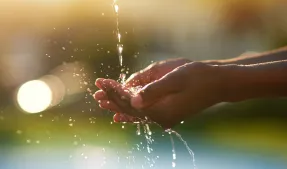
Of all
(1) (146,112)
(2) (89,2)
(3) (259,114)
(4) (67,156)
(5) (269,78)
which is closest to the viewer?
(1) (146,112)

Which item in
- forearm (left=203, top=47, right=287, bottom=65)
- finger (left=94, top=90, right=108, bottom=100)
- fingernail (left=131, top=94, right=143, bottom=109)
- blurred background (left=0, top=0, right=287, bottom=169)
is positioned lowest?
fingernail (left=131, top=94, right=143, bottom=109)

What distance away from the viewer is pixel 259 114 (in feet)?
22.8

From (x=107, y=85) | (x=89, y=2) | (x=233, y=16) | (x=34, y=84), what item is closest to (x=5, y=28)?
(x=34, y=84)

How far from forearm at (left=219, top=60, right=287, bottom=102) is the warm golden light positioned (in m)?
5.70

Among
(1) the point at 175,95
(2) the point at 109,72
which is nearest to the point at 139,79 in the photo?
(1) the point at 175,95

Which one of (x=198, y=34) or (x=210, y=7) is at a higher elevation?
(x=210, y=7)

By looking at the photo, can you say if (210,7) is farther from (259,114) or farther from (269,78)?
(269,78)

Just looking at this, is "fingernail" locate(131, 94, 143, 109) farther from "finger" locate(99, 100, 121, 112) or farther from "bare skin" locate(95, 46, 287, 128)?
"finger" locate(99, 100, 121, 112)

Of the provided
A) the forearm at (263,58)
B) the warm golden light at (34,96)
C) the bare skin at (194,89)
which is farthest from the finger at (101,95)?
the warm golden light at (34,96)

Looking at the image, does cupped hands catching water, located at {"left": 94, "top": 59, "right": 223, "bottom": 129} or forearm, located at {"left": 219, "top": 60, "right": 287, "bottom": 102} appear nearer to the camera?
cupped hands catching water, located at {"left": 94, "top": 59, "right": 223, "bottom": 129}

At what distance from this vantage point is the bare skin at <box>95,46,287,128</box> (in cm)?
135

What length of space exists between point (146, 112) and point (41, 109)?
603 cm

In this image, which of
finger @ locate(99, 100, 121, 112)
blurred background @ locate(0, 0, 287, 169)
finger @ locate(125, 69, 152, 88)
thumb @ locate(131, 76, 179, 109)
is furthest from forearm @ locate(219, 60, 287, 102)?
blurred background @ locate(0, 0, 287, 169)

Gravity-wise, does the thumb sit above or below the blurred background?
below
